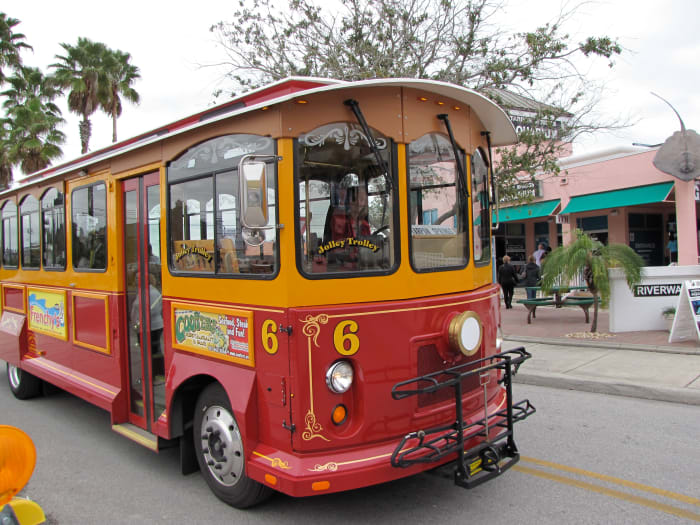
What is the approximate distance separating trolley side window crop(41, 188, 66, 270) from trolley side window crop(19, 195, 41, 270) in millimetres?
227

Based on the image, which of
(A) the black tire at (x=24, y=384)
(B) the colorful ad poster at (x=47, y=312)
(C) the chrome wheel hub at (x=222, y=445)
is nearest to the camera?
(C) the chrome wheel hub at (x=222, y=445)

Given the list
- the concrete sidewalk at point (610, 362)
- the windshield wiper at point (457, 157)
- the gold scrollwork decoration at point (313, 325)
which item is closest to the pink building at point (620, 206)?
the concrete sidewalk at point (610, 362)

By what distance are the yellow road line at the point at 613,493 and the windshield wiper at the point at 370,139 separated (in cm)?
252

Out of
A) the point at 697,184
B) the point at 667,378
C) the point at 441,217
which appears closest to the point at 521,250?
the point at 697,184

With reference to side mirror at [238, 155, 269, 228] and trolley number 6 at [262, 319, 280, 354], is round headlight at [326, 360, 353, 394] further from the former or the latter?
side mirror at [238, 155, 269, 228]

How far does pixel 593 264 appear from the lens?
9055 mm

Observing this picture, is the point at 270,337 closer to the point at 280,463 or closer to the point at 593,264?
the point at 280,463

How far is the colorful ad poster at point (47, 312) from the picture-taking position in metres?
6.07

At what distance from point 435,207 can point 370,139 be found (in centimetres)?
80

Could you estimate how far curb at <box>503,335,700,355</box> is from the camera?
7.94m

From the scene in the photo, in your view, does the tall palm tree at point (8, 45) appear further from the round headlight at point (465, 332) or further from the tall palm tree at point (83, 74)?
the round headlight at point (465, 332)

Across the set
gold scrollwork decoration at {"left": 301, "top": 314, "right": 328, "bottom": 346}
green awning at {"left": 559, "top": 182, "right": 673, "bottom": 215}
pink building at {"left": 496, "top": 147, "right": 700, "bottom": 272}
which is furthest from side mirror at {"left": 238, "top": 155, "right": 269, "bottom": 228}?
green awning at {"left": 559, "top": 182, "right": 673, "bottom": 215}

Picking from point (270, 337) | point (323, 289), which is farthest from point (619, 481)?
point (270, 337)

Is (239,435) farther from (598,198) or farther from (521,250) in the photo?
(521,250)
